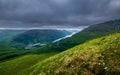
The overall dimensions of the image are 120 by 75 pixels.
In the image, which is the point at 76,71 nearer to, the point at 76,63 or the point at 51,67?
the point at 76,63

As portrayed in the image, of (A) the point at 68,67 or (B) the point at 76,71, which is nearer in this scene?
(B) the point at 76,71

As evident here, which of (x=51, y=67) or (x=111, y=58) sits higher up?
(x=111, y=58)

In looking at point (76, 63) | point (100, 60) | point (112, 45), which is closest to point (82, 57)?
point (76, 63)

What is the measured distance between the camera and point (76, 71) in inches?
959

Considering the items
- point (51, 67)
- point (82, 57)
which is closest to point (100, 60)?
point (82, 57)

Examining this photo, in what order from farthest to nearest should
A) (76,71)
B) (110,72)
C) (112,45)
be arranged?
(112,45)
(76,71)
(110,72)

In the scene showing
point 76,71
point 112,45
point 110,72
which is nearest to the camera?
point 110,72

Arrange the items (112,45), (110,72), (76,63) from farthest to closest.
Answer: (112,45)
(76,63)
(110,72)

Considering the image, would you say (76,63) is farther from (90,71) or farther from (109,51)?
(109,51)

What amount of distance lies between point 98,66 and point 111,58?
218 cm

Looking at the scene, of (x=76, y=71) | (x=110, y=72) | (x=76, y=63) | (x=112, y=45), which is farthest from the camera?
(x=112, y=45)

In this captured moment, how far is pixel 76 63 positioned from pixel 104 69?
14.1 feet

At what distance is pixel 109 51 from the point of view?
26328 mm

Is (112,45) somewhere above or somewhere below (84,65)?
above
